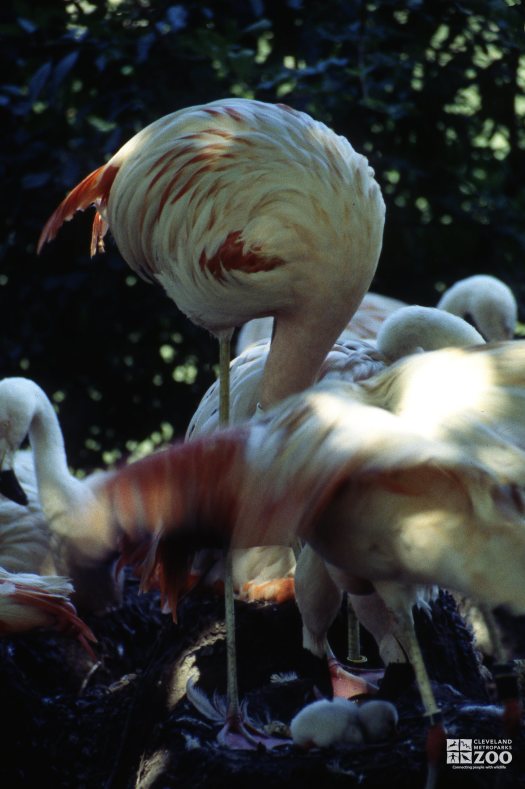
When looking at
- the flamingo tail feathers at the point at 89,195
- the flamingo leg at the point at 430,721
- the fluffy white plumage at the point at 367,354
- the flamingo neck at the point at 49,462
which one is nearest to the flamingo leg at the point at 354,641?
the fluffy white plumage at the point at 367,354

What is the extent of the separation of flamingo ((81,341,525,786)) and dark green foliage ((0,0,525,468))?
7.96 ft

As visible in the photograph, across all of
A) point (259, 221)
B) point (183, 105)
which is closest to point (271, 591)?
point (259, 221)

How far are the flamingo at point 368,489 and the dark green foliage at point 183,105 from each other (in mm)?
2427

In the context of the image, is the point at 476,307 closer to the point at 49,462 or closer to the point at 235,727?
the point at 49,462

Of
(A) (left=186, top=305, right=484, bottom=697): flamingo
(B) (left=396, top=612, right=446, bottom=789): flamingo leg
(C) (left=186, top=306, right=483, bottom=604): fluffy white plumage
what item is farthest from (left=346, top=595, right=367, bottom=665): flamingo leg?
(B) (left=396, top=612, right=446, bottom=789): flamingo leg

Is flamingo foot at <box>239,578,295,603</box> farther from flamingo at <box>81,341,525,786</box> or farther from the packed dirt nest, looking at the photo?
flamingo at <box>81,341,525,786</box>

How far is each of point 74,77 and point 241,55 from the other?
0.70 m

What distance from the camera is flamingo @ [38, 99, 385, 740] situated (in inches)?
107

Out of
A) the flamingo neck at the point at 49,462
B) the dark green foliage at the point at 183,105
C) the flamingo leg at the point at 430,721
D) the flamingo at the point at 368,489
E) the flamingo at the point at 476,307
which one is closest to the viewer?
the flamingo at the point at 368,489

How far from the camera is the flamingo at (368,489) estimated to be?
6.43 feet

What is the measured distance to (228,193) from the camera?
2754mm

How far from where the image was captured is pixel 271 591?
3.23 meters

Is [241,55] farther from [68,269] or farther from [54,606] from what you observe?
[54,606]

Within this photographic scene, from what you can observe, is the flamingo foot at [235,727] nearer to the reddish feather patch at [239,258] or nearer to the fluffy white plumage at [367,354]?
the fluffy white plumage at [367,354]
